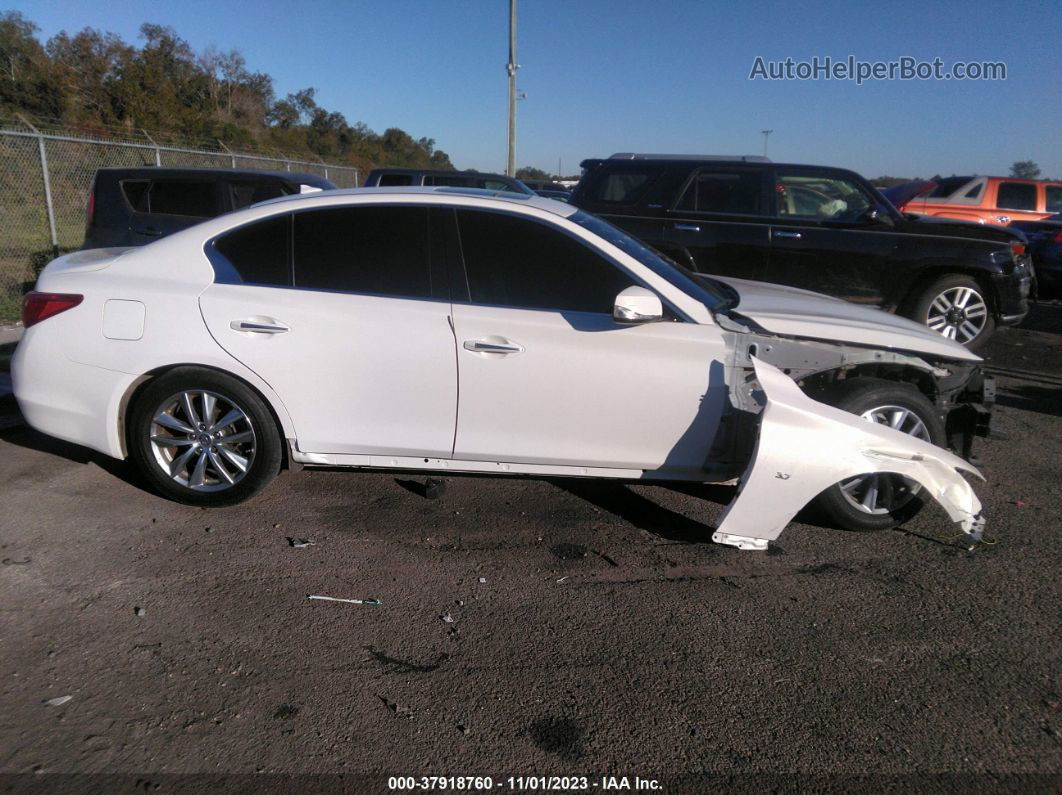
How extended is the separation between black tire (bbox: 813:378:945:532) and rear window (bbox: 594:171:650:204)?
16.7 feet

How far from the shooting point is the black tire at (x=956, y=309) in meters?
8.02

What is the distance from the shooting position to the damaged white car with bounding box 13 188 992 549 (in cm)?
411

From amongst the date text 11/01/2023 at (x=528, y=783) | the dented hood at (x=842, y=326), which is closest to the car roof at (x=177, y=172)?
the dented hood at (x=842, y=326)

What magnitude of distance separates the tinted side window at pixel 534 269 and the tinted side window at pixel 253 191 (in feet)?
17.5

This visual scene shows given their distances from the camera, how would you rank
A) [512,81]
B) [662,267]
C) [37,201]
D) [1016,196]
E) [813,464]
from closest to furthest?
[813,464] < [662,267] < [37,201] < [1016,196] < [512,81]

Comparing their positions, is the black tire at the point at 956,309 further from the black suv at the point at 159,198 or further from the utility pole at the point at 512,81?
the utility pole at the point at 512,81

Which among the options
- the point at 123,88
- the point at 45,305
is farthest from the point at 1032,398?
the point at 123,88

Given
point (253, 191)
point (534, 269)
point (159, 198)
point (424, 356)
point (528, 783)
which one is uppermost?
point (253, 191)

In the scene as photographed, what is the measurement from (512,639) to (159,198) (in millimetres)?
7422

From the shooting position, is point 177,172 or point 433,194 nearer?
point 433,194

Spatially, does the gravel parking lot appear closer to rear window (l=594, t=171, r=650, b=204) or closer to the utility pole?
rear window (l=594, t=171, r=650, b=204)

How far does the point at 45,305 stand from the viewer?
433 cm

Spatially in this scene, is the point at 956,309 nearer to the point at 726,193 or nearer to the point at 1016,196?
the point at 726,193

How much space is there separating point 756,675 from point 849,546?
1.38 meters
